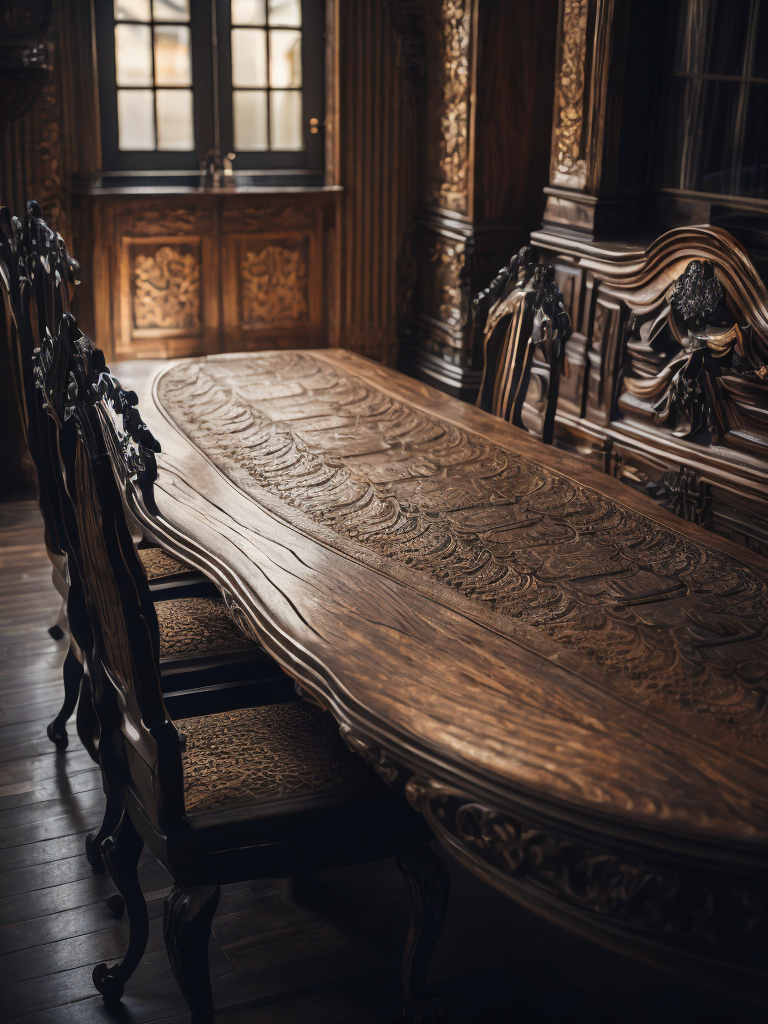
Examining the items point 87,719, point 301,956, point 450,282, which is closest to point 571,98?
point 450,282

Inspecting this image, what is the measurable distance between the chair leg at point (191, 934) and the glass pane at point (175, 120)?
157 inches

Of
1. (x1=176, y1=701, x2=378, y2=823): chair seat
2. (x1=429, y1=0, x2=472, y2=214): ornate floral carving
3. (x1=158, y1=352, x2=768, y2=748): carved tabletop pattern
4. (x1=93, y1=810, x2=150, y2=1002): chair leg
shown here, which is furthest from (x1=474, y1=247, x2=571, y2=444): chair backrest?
(x1=429, y1=0, x2=472, y2=214): ornate floral carving

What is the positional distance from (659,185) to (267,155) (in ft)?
6.43

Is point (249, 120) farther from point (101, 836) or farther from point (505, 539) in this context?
point (101, 836)

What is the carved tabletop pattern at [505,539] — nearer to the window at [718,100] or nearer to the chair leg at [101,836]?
the chair leg at [101,836]

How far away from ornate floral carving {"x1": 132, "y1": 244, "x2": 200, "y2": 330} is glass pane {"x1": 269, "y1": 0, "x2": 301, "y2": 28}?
3.58 feet

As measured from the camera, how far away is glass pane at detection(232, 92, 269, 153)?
4.96 m

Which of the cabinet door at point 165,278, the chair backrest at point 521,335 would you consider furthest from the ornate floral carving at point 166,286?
the chair backrest at point 521,335

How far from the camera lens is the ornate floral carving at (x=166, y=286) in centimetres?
489

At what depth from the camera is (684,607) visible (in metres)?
1.76

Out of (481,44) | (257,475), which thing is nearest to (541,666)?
(257,475)

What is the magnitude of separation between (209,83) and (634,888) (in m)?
4.48

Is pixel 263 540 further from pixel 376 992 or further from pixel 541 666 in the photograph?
pixel 376 992

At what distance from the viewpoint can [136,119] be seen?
15.8 feet
